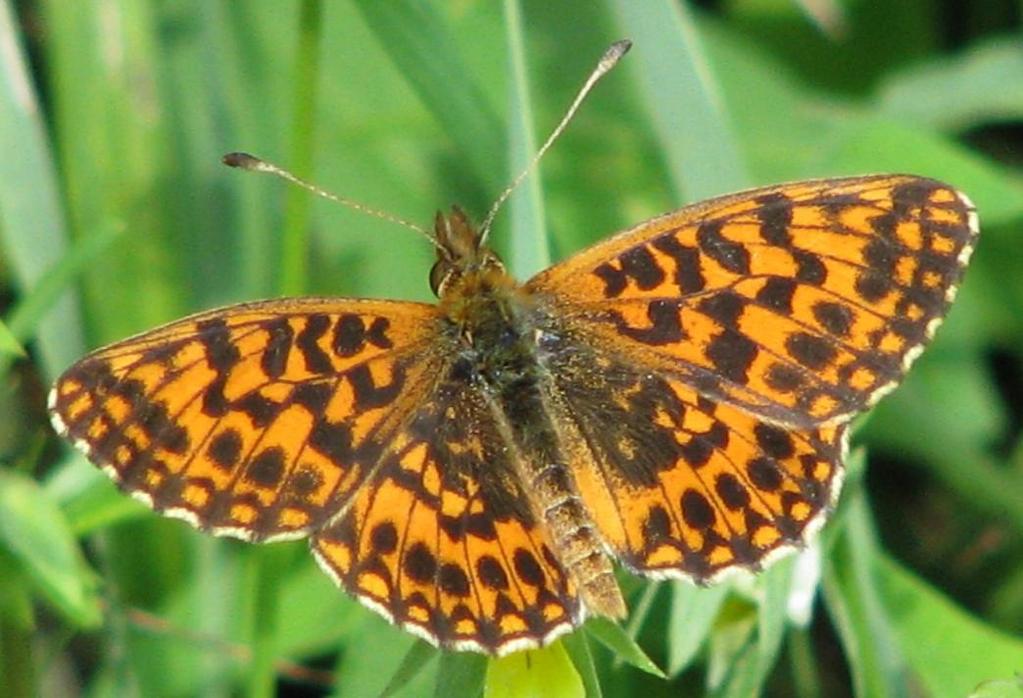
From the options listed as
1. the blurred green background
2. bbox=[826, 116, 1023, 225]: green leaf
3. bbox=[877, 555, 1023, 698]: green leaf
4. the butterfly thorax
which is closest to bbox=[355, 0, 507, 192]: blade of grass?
the blurred green background

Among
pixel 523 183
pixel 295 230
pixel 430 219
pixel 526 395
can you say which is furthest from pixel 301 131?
pixel 430 219

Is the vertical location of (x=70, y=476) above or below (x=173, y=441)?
below

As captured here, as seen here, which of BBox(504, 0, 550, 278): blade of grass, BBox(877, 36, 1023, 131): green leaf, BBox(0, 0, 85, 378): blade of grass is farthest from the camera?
BBox(877, 36, 1023, 131): green leaf

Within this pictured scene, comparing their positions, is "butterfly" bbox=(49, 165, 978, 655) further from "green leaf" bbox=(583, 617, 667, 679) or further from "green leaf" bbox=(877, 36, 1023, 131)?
"green leaf" bbox=(877, 36, 1023, 131)

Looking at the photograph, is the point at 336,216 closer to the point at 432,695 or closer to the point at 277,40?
the point at 277,40

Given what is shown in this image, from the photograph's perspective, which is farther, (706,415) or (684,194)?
(684,194)

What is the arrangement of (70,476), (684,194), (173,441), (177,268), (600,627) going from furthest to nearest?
(177,268), (684,194), (70,476), (173,441), (600,627)

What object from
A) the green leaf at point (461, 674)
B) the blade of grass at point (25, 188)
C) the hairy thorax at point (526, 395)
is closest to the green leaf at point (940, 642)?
the hairy thorax at point (526, 395)

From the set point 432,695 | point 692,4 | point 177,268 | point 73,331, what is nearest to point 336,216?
point 177,268
